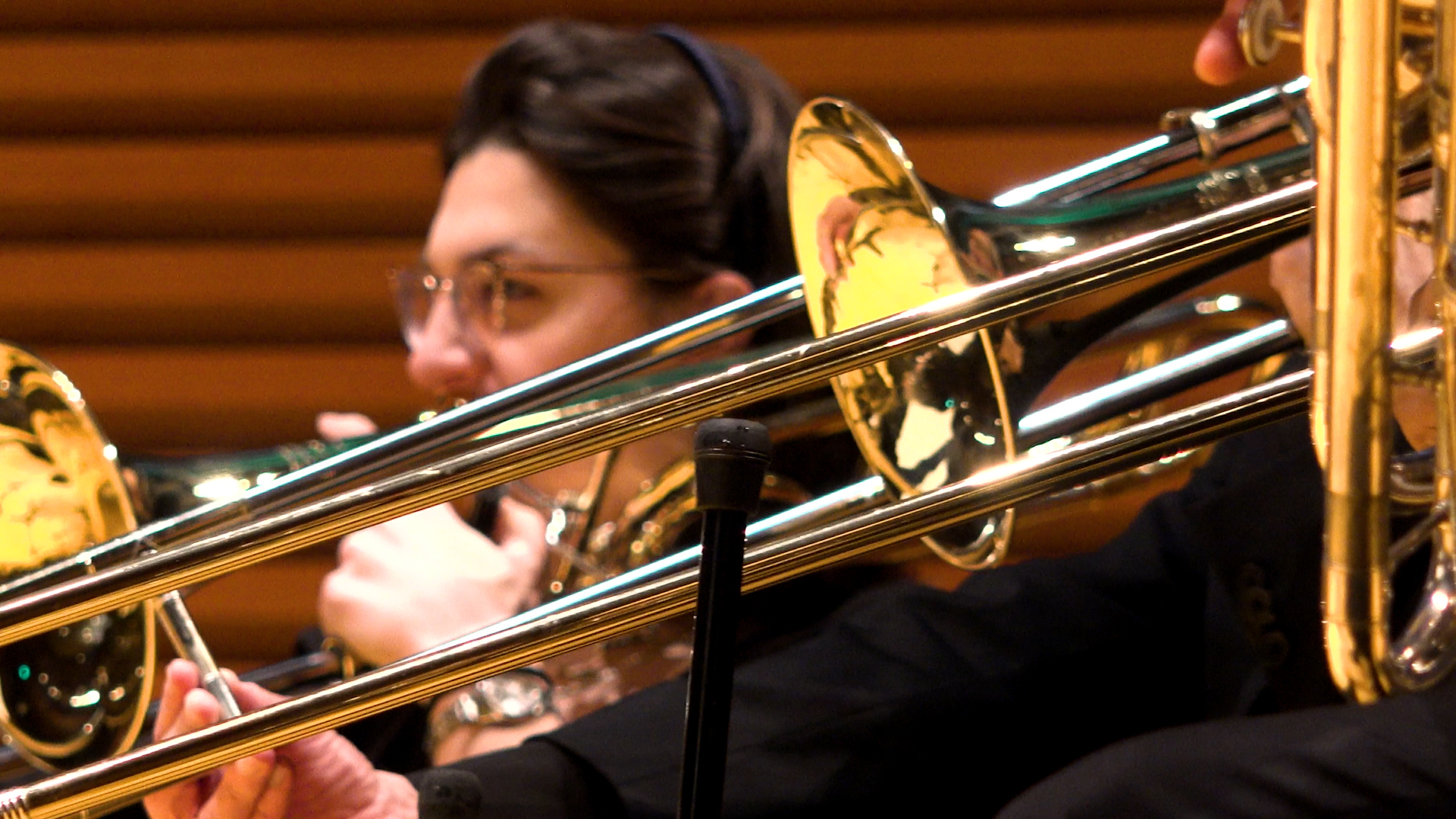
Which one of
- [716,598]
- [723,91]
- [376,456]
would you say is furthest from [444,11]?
[716,598]

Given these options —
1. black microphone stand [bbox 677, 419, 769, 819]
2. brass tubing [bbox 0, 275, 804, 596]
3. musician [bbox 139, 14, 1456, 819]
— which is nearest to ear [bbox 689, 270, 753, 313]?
musician [bbox 139, 14, 1456, 819]

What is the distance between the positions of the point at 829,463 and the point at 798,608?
0.38 feet

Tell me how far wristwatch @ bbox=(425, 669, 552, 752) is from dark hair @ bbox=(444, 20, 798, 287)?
14.1 inches

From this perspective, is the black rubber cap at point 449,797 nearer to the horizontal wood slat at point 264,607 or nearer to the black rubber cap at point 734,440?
the black rubber cap at point 734,440

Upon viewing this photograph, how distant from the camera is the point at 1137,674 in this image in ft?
3.16

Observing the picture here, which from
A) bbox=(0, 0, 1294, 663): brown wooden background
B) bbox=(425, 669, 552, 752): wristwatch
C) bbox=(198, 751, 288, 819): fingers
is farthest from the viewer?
bbox=(0, 0, 1294, 663): brown wooden background

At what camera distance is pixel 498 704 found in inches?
43.5

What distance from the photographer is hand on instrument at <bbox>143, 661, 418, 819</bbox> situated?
67 cm

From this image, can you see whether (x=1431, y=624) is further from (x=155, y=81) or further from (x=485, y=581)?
(x=155, y=81)

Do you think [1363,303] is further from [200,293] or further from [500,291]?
[200,293]

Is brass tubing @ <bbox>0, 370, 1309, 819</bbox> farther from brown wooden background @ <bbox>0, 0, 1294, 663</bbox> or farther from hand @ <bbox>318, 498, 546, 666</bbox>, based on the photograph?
brown wooden background @ <bbox>0, 0, 1294, 663</bbox>

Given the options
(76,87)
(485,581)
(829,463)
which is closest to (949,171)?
(829,463)

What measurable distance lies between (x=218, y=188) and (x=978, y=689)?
4.32ft

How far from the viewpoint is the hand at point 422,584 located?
3.65ft
